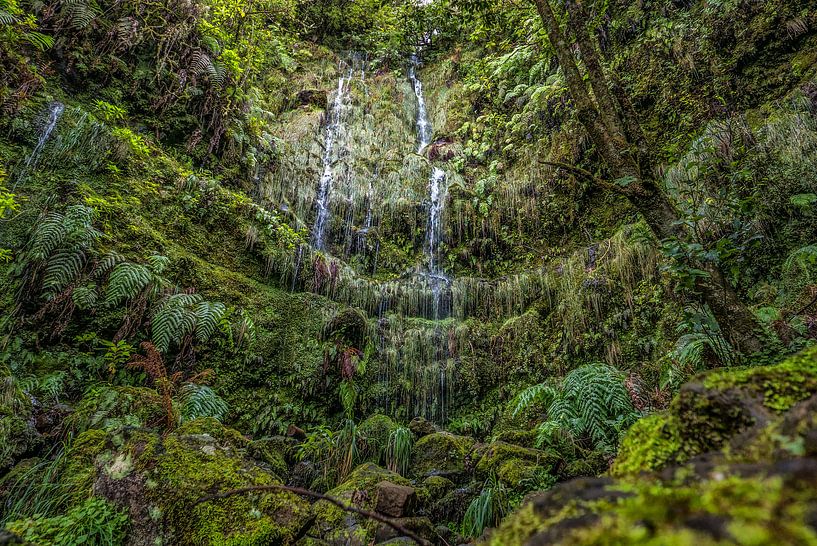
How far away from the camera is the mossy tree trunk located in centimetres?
260

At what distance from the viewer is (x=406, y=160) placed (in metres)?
10.5

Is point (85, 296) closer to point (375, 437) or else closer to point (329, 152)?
point (375, 437)

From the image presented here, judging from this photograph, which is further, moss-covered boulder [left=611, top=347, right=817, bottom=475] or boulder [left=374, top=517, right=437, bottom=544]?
boulder [left=374, top=517, right=437, bottom=544]

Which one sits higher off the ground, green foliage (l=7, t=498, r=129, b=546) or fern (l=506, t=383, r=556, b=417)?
fern (l=506, t=383, r=556, b=417)

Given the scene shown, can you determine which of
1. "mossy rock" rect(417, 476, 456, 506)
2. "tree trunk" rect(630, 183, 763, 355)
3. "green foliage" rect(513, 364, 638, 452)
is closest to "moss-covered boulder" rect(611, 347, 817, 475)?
"tree trunk" rect(630, 183, 763, 355)

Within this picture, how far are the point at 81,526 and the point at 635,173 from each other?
13.9ft

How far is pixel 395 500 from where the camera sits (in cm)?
283

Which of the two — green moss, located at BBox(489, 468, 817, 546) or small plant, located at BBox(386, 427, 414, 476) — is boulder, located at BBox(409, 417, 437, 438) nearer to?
small plant, located at BBox(386, 427, 414, 476)

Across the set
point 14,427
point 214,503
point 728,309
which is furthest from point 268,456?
point 728,309

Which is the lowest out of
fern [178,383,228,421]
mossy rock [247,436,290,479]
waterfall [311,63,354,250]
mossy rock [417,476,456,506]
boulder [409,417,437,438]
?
mossy rock [417,476,456,506]

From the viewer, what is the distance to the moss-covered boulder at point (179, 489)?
2252 millimetres

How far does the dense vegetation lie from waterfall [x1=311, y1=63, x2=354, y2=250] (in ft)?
0.32

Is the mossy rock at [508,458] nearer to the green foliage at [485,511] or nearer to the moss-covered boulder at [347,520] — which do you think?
the green foliage at [485,511]

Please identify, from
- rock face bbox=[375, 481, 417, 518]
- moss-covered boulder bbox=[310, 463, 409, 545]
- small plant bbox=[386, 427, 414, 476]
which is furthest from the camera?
small plant bbox=[386, 427, 414, 476]
